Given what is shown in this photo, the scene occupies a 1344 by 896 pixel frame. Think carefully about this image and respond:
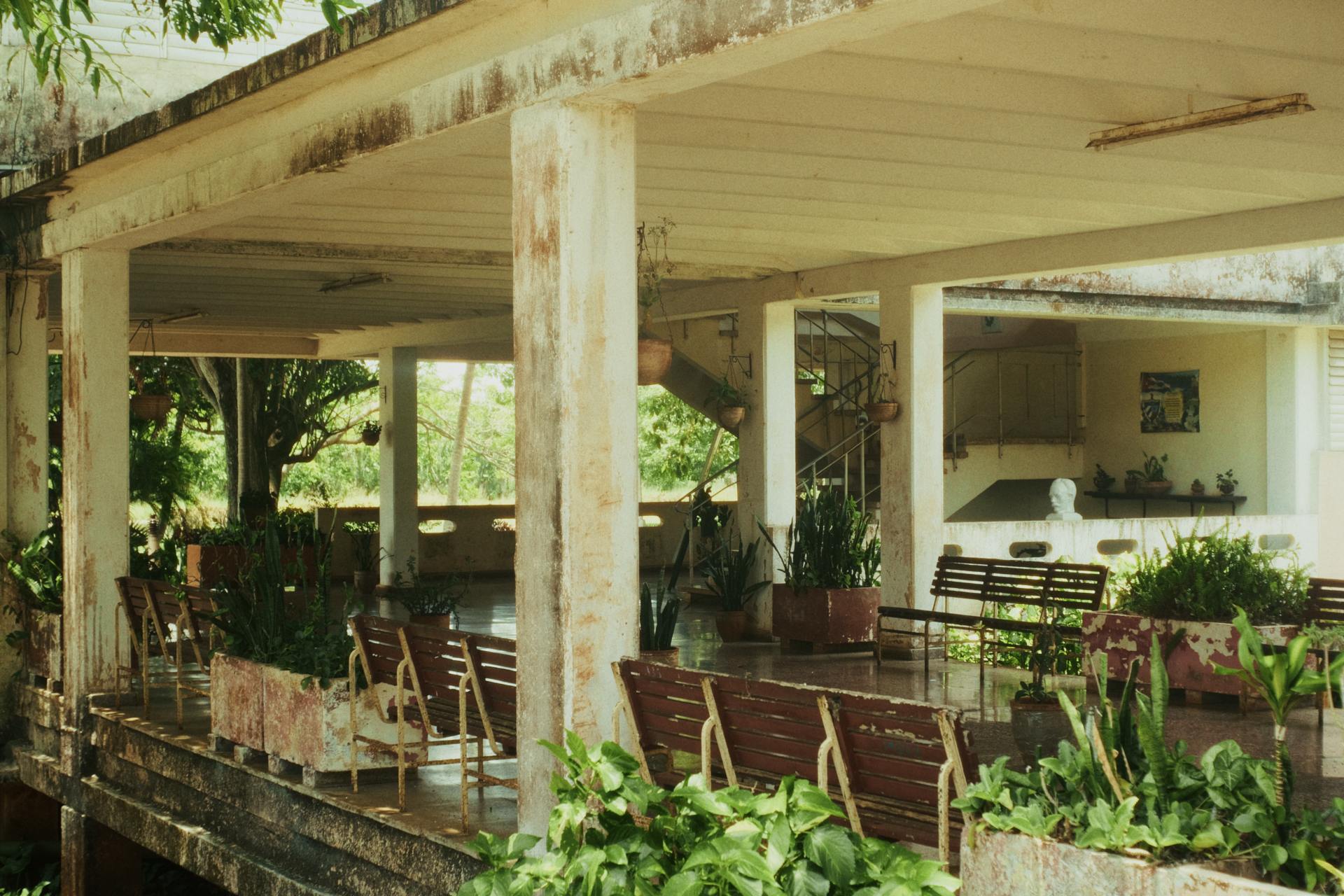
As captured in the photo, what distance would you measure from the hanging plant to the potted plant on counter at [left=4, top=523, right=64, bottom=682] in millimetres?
3656

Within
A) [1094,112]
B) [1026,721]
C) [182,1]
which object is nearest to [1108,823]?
[1094,112]

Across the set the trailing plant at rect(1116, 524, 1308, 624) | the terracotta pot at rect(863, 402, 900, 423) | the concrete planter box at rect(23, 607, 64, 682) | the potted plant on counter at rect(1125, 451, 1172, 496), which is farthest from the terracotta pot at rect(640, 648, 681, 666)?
the potted plant on counter at rect(1125, 451, 1172, 496)

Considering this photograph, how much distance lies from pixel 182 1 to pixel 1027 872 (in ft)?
19.3

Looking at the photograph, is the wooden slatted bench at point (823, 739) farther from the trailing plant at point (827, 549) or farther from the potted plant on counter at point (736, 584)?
the potted plant on counter at point (736, 584)

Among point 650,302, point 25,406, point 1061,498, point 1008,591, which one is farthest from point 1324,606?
point 25,406

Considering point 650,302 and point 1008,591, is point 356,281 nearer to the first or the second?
point 650,302

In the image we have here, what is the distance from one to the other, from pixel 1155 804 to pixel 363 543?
549 inches

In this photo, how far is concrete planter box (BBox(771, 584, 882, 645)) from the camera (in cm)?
966

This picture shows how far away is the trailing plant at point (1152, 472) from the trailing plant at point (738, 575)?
7.31m

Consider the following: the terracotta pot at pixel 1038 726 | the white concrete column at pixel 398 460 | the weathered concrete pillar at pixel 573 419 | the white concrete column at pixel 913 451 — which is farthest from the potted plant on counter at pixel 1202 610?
the white concrete column at pixel 398 460

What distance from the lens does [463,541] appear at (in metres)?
17.2

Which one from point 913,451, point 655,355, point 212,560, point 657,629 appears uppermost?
point 655,355

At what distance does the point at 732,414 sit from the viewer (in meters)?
10.7

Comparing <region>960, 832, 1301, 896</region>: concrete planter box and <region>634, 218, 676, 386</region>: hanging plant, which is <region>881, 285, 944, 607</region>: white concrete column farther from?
<region>960, 832, 1301, 896</region>: concrete planter box
